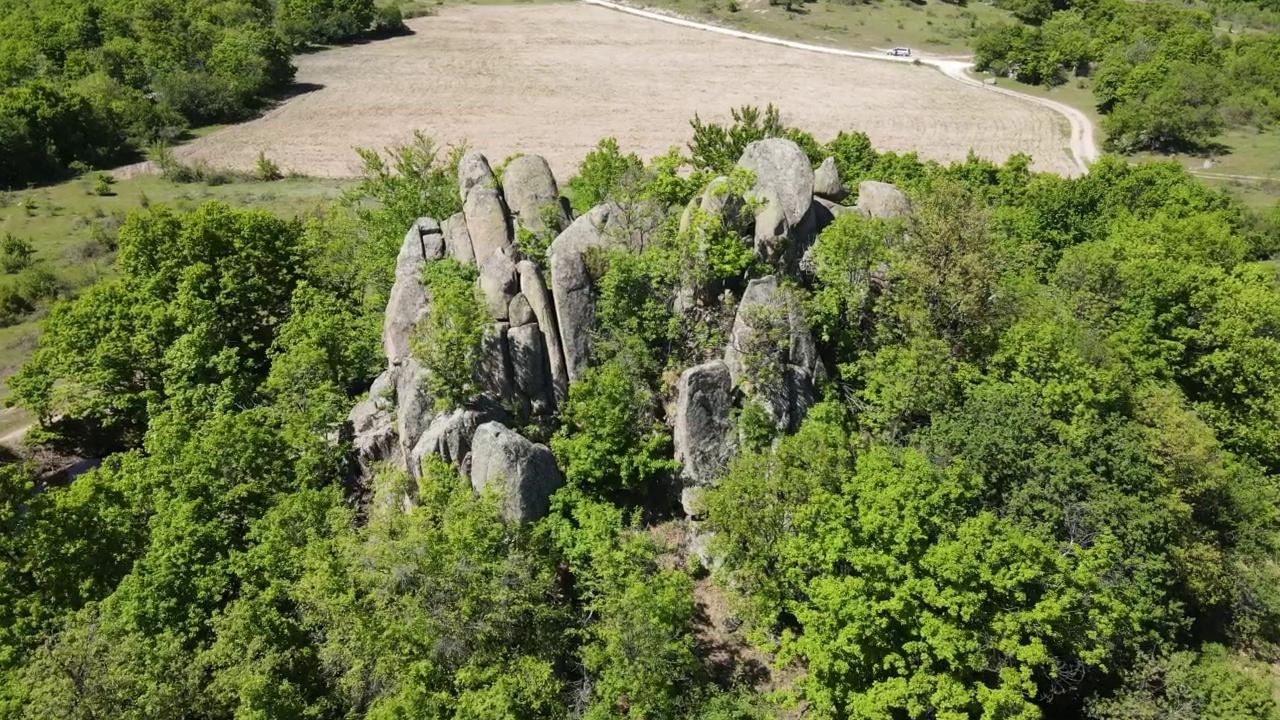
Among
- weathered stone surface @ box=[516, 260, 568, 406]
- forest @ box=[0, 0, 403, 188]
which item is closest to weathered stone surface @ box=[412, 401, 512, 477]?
weathered stone surface @ box=[516, 260, 568, 406]

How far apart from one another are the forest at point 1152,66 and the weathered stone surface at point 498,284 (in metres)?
97.2

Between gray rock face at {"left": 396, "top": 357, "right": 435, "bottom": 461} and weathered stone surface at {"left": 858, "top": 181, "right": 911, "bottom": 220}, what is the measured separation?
26.1 m

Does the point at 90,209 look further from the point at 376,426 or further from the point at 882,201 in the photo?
the point at 882,201

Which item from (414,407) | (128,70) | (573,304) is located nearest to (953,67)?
(573,304)

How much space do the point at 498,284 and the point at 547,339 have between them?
12.1 ft

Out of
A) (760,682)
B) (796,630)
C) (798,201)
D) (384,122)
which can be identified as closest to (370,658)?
(760,682)

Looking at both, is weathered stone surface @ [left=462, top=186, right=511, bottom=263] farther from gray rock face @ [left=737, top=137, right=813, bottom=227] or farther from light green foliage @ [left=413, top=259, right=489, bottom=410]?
gray rock face @ [left=737, top=137, right=813, bottom=227]

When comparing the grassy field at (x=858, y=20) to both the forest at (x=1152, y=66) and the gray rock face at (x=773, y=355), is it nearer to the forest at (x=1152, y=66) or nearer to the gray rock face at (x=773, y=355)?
the forest at (x=1152, y=66)

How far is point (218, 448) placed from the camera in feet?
104

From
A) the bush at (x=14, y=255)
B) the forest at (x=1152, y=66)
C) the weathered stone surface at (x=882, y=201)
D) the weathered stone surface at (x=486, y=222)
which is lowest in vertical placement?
the bush at (x=14, y=255)

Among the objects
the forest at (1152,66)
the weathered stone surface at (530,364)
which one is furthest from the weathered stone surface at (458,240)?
the forest at (1152,66)

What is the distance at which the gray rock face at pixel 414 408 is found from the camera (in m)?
33.4

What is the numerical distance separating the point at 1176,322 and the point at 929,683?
1132 inches

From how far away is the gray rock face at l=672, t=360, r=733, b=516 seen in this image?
33531mm
